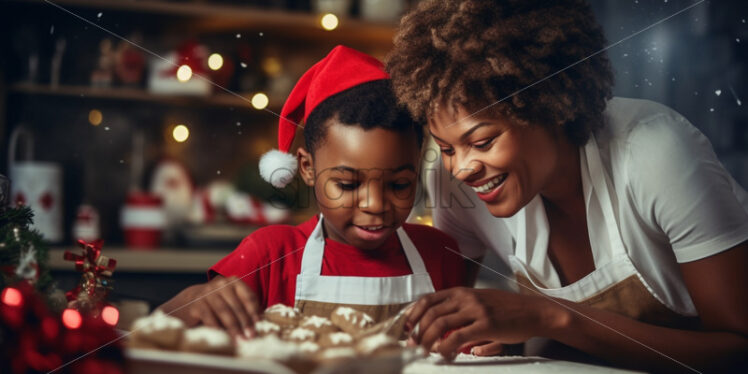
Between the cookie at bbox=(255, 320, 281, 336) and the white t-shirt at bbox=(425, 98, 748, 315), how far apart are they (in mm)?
211

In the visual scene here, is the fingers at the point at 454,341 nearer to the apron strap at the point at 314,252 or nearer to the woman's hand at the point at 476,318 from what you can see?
the woman's hand at the point at 476,318

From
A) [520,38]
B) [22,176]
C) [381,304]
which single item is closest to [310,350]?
[381,304]

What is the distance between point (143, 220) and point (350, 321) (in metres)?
0.60

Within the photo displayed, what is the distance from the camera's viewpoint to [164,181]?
3.41 ft

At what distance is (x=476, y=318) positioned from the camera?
0.47m

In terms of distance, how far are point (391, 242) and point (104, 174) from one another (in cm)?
76

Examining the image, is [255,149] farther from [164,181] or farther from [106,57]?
[106,57]

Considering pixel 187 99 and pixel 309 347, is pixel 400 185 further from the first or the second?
pixel 187 99

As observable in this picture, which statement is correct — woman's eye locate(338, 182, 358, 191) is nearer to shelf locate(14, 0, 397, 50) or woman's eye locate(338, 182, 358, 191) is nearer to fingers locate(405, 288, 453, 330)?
fingers locate(405, 288, 453, 330)

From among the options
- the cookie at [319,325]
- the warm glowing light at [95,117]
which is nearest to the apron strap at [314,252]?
the cookie at [319,325]

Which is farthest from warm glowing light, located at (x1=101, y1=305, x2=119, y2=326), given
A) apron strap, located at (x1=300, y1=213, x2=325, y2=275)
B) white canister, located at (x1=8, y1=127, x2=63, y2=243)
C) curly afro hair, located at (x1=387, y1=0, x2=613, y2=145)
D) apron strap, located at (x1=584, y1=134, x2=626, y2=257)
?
white canister, located at (x1=8, y1=127, x2=63, y2=243)

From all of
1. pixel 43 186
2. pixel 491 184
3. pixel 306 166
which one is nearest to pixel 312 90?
pixel 306 166

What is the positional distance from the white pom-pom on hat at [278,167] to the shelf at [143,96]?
2.3 inches

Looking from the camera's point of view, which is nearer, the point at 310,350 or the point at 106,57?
the point at 310,350
